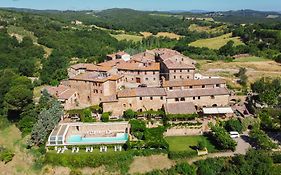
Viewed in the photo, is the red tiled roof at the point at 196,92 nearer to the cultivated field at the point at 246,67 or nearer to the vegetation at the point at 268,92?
the vegetation at the point at 268,92

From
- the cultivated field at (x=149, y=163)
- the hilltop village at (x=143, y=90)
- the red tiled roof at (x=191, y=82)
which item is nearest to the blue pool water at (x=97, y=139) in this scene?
the cultivated field at (x=149, y=163)

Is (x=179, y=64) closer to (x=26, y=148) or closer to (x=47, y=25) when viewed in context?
(x=26, y=148)

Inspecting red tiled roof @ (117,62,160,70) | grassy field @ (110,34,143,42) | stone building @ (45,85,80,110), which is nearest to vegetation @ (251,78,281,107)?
red tiled roof @ (117,62,160,70)

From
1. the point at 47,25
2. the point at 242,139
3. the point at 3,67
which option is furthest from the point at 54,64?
the point at 47,25

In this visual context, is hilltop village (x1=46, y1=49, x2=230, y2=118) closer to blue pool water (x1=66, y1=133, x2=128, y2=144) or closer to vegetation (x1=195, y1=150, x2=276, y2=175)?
blue pool water (x1=66, y1=133, x2=128, y2=144)

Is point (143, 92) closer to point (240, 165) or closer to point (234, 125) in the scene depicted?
point (234, 125)

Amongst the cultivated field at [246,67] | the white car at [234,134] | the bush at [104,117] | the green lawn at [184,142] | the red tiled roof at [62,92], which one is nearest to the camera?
the green lawn at [184,142]
